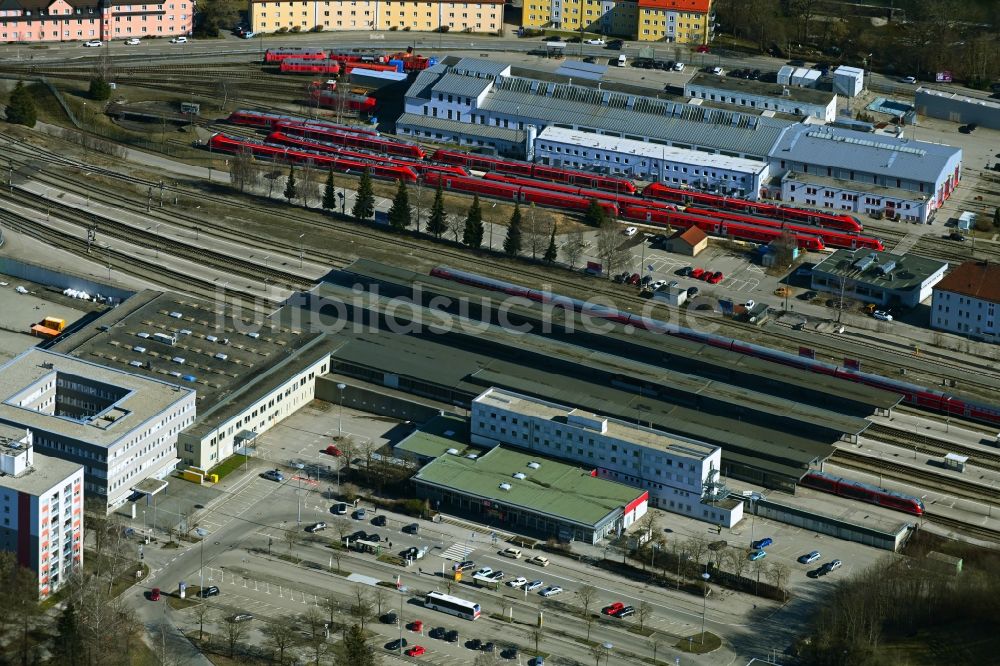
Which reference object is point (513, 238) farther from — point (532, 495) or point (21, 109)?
point (21, 109)

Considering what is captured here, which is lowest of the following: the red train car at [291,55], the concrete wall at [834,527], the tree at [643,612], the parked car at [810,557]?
the tree at [643,612]

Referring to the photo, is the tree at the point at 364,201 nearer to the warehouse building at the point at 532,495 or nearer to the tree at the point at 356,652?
the warehouse building at the point at 532,495

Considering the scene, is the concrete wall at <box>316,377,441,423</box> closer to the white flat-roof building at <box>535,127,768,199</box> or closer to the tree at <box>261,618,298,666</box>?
the tree at <box>261,618,298,666</box>

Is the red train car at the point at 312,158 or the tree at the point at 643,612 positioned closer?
the tree at the point at 643,612

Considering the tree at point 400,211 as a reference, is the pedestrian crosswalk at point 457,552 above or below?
below

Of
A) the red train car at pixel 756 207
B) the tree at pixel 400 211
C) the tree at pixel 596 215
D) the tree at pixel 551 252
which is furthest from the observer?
the tree at pixel 596 215

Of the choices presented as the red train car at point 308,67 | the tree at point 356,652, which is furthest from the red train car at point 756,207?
the tree at point 356,652

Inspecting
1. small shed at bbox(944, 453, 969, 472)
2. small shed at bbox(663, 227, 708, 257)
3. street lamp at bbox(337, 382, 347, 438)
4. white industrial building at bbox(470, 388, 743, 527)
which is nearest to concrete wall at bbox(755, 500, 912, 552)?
white industrial building at bbox(470, 388, 743, 527)
